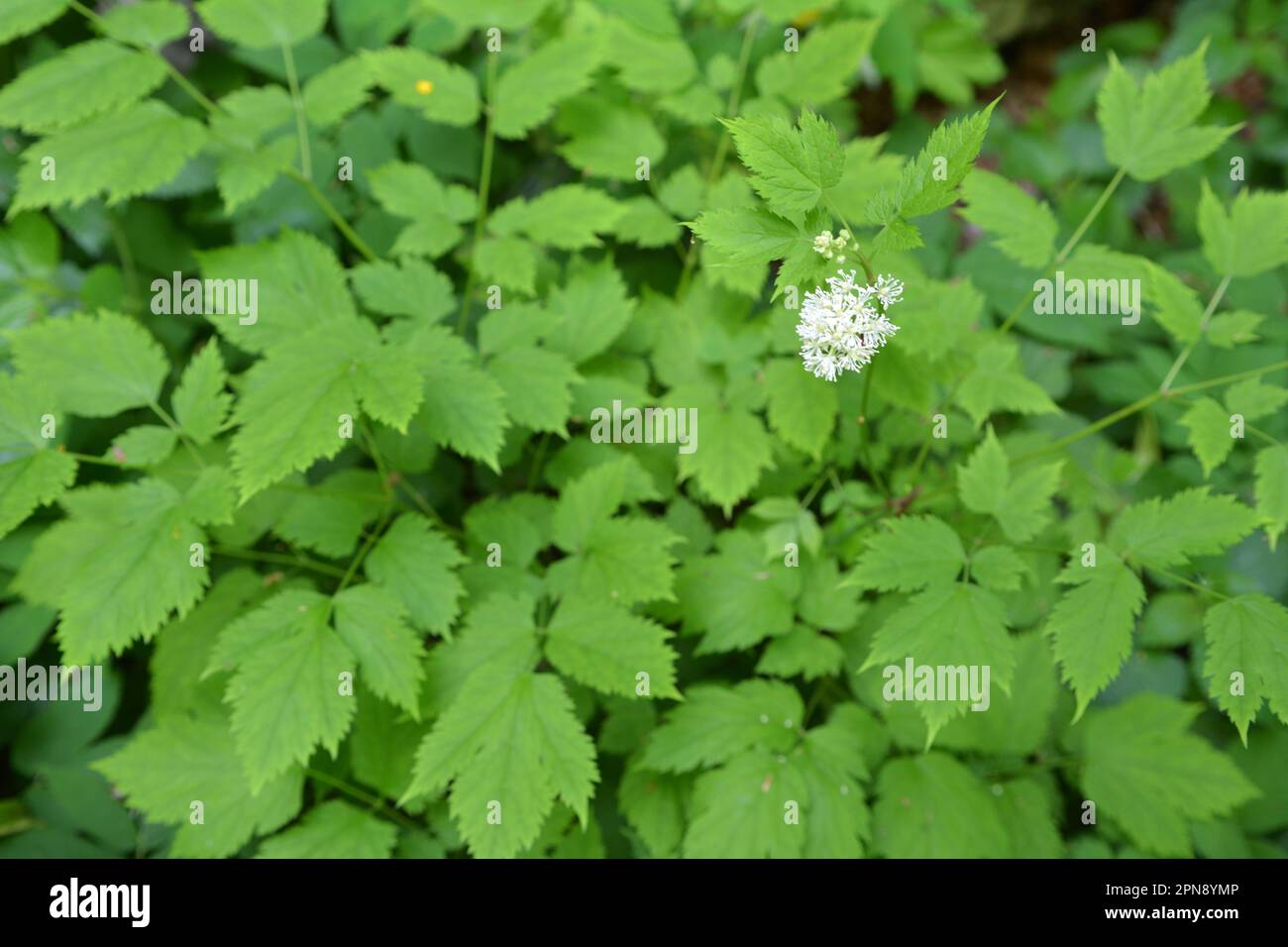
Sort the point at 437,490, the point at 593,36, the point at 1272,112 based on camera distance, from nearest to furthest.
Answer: the point at 593,36 → the point at 437,490 → the point at 1272,112

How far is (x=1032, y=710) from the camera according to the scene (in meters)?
2.28

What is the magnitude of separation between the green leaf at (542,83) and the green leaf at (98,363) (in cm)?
116

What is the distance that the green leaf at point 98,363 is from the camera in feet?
6.72

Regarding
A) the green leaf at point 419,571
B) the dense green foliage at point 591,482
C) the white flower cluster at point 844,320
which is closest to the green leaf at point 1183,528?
the dense green foliage at point 591,482

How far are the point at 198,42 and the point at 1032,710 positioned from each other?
348 centimetres

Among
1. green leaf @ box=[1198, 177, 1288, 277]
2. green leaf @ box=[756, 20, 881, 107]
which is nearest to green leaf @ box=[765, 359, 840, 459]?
green leaf @ box=[756, 20, 881, 107]

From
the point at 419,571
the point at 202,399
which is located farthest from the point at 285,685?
the point at 202,399

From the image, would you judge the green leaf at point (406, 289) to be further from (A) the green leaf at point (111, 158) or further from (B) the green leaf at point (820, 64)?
(B) the green leaf at point (820, 64)

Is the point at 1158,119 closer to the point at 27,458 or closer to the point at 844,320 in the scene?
the point at 844,320

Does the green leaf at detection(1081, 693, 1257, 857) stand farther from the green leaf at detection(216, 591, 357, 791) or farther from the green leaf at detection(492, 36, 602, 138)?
the green leaf at detection(492, 36, 602, 138)

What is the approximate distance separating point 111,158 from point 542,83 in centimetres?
119

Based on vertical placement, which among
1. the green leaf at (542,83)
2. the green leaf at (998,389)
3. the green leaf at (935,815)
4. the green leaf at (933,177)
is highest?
the green leaf at (542,83)
